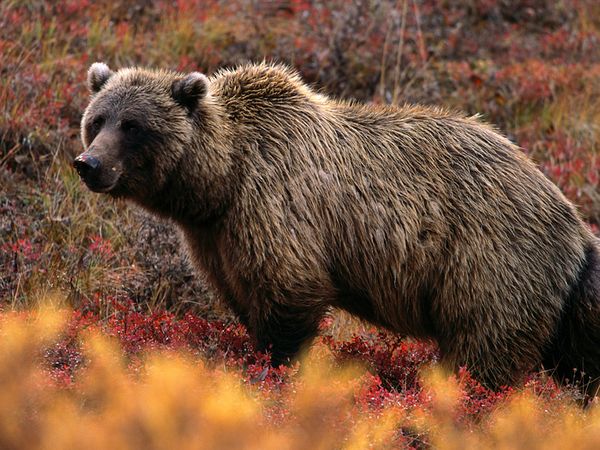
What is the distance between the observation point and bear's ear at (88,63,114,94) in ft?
19.1

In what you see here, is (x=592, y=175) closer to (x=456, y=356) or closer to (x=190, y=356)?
(x=456, y=356)

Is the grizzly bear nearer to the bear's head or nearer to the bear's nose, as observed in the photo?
the bear's head

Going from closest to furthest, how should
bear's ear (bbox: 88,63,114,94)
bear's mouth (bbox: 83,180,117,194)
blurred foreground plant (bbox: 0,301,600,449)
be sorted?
1. blurred foreground plant (bbox: 0,301,600,449)
2. bear's mouth (bbox: 83,180,117,194)
3. bear's ear (bbox: 88,63,114,94)

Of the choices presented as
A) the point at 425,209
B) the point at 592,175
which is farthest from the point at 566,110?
the point at 425,209

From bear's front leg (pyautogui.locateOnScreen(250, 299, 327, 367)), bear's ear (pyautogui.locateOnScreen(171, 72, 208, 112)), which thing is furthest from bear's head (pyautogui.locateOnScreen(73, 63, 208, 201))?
bear's front leg (pyautogui.locateOnScreen(250, 299, 327, 367))

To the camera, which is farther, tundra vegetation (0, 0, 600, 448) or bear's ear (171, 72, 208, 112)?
bear's ear (171, 72, 208, 112)

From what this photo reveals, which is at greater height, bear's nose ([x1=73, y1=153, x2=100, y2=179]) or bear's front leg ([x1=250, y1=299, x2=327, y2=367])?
bear's nose ([x1=73, y1=153, x2=100, y2=179])

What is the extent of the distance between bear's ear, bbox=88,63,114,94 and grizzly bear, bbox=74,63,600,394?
12mm

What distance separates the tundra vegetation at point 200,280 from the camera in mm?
3688

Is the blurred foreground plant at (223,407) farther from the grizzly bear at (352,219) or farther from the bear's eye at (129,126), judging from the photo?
the bear's eye at (129,126)

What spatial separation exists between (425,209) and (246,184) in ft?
3.41

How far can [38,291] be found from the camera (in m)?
5.94

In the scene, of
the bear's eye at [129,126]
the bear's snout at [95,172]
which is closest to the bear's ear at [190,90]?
the bear's eye at [129,126]

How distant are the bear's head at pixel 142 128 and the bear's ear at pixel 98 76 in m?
0.21
